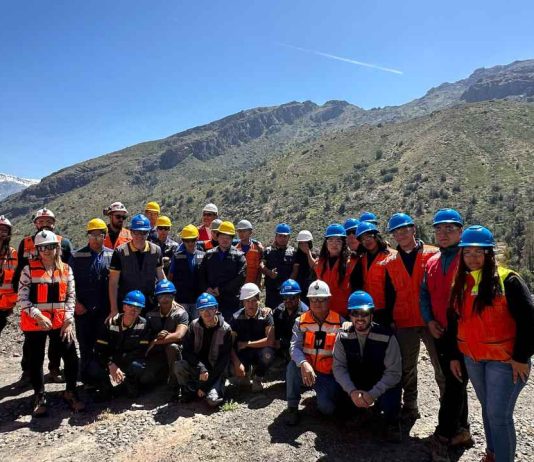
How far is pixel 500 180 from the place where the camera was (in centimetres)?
4225

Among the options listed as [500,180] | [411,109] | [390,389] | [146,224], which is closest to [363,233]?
[390,389]

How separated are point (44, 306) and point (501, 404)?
5594mm

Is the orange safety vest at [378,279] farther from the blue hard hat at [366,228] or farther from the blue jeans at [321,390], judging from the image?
the blue jeans at [321,390]

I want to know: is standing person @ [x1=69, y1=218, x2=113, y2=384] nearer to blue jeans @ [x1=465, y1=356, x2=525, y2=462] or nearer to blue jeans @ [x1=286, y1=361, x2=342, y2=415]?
blue jeans @ [x1=286, y1=361, x2=342, y2=415]

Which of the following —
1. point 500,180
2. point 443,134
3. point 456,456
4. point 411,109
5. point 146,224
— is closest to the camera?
point 456,456

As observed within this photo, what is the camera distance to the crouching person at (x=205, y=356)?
5977mm

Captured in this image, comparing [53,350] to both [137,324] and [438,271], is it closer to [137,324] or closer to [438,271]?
[137,324]

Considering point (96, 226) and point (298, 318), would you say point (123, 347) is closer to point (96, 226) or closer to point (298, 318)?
point (96, 226)

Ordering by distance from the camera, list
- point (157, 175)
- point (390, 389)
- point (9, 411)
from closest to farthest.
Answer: point (390, 389) → point (9, 411) → point (157, 175)

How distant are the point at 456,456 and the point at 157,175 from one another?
119043 millimetres

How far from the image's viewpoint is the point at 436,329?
14.5 feet

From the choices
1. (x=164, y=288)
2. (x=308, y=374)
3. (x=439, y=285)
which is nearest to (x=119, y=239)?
(x=164, y=288)

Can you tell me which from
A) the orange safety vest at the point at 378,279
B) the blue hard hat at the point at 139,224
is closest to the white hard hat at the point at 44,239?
the blue hard hat at the point at 139,224

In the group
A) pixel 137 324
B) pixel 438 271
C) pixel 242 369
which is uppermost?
pixel 438 271
